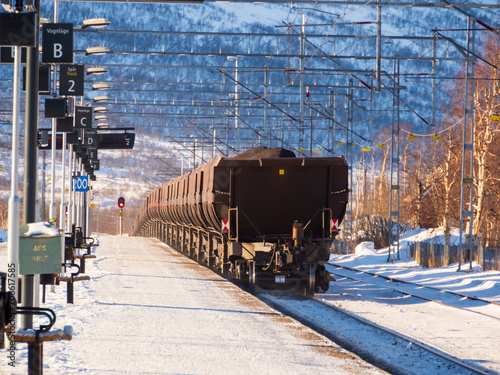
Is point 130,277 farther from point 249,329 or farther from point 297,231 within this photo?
point 249,329

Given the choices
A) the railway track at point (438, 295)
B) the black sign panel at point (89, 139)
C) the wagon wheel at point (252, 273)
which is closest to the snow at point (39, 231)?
the railway track at point (438, 295)

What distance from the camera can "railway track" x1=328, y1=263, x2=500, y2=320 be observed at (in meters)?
15.5

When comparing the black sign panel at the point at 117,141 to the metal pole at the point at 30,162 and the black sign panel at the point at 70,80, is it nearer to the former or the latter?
the black sign panel at the point at 70,80

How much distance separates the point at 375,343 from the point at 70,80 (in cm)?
1046

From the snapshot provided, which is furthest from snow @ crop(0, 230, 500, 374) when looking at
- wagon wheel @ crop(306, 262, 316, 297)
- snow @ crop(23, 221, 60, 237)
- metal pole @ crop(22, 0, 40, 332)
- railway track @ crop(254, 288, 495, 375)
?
snow @ crop(23, 221, 60, 237)

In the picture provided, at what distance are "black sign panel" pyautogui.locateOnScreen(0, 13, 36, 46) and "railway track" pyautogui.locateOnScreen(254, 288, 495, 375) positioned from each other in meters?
5.47

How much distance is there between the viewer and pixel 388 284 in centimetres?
2127

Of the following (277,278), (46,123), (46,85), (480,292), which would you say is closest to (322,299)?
(277,278)

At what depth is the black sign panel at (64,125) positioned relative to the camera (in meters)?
18.3

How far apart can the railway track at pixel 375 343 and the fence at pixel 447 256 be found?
37.2ft

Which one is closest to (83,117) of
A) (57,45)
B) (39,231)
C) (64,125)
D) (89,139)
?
(64,125)

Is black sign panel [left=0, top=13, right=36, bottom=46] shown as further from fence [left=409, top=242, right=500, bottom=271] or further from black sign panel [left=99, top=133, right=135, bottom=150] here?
black sign panel [left=99, top=133, right=135, bottom=150]

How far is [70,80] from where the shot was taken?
1797cm

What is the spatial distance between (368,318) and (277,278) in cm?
346
